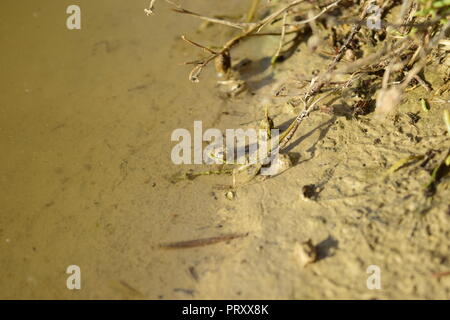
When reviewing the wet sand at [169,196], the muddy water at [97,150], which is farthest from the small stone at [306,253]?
the muddy water at [97,150]

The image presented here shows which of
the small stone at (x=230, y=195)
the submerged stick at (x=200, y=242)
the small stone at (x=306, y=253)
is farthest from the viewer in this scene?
the small stone at (x=230, y=195)

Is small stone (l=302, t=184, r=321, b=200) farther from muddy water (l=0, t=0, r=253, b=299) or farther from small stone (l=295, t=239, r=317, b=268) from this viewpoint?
muddy water (l=0, t=0, r=253, b=299)

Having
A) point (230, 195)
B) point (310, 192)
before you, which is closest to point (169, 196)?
point (230, 195)

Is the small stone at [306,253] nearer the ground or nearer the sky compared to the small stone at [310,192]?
nearer the ground

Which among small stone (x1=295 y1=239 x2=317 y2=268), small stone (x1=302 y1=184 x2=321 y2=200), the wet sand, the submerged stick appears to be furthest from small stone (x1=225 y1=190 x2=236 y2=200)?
small stone (x1=295 y1=239 x2=317 y2=268)

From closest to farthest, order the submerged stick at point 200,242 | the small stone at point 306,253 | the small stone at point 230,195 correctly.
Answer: the small stone at point 306,253
the submerged stick at point 200,242
the small stone at point 230,195

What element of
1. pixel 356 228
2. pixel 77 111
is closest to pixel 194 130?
→ pixel 77 111

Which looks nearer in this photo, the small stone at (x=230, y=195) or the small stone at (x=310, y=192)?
the small stone at (x=310, y=192)

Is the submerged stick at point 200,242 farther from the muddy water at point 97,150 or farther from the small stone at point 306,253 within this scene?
the small stone at point 306,253
